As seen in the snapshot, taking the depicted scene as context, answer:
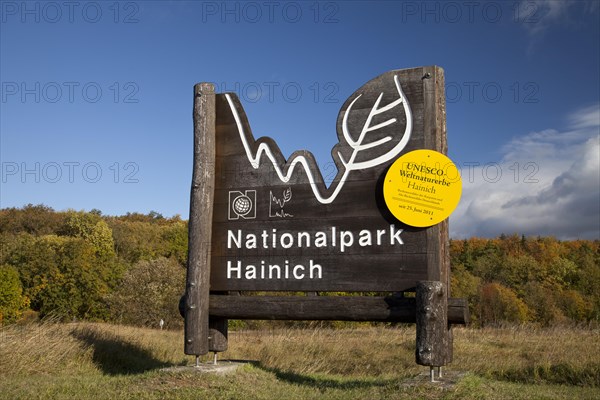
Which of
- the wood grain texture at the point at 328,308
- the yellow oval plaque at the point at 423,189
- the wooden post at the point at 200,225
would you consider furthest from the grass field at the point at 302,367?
the yellow oval plaque at the point at 423,189

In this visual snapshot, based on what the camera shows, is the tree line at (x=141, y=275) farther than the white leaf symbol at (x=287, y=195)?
Yes

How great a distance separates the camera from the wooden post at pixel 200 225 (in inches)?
364

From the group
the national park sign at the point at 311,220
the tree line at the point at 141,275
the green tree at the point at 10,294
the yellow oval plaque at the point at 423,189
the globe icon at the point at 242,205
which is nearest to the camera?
the yellow oval plaque at the point at 423,189

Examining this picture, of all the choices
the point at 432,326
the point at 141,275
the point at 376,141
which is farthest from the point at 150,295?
the point at 432,326

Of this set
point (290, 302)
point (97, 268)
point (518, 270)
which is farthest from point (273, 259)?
point (518, 270)

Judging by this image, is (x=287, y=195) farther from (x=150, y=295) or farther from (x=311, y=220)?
(x=150, y=295)

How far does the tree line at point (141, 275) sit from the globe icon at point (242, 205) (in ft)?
105

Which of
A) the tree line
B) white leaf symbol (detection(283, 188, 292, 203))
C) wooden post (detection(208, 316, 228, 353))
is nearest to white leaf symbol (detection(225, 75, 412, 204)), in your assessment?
white leaf symbol (detection(283, 188, 292, 203))

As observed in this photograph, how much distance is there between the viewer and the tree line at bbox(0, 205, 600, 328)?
48.5 metres

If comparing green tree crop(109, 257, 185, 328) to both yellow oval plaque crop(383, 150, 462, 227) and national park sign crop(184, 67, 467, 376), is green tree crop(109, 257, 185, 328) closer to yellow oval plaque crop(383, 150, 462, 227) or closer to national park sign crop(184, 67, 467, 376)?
national park sign crop(184, 67, 467, 376)

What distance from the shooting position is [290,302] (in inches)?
353

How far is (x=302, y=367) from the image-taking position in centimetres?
1281

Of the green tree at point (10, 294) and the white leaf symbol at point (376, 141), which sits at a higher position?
the white leaf symbol at point (376, 141)

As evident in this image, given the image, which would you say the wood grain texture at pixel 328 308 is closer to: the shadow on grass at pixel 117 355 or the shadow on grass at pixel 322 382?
the shadow on grass at pixel 322 382
